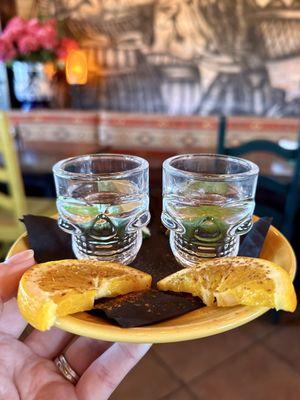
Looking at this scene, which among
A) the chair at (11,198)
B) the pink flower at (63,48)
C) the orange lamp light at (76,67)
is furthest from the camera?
the orange lamp light at (76,67)

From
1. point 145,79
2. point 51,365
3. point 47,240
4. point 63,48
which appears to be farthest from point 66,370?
point 145,79

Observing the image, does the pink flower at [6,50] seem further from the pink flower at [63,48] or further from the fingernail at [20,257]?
the fingernail at [20,257]

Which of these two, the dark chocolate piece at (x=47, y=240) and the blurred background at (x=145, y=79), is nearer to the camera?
the dark chocolate piece at (x=47, y=240)

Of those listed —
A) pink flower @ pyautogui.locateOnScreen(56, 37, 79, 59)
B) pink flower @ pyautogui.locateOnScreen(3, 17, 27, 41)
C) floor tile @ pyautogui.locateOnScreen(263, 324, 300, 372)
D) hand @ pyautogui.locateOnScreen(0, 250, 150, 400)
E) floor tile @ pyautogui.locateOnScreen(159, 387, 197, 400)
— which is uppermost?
pink flower @ pyautogui.locateOnScreen(3, 17, 27, 41)

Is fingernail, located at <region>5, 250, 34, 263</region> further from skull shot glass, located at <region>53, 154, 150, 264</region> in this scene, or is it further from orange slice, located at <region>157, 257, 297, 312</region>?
orange slice, located at <region>157, 257, 297, 312</region>

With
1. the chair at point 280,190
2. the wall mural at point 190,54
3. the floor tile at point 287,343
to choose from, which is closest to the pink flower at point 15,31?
the wall mural at point 190,54

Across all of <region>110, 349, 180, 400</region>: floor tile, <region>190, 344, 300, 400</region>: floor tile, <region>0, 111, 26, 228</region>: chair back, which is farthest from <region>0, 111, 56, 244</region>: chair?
<region>190, 344, 300, 400</region>: floor tile

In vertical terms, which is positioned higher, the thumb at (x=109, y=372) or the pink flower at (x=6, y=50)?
the pink flower at (x=6, y=50)
